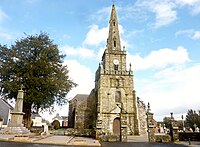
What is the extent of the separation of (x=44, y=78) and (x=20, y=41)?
7256mm

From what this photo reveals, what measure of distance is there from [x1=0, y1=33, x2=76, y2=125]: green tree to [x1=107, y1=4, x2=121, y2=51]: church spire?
60.2 feet

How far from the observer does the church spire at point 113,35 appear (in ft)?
149

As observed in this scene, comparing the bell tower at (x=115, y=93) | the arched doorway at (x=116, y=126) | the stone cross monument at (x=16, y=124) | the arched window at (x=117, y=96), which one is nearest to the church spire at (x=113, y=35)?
the bell tower at (x=115, y=93)

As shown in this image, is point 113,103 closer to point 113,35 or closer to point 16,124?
point 113,35

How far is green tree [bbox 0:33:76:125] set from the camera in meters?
25.9

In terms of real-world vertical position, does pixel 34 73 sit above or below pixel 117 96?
above

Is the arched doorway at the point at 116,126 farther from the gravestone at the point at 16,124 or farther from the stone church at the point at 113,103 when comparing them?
the gravestone at the point at 16,124

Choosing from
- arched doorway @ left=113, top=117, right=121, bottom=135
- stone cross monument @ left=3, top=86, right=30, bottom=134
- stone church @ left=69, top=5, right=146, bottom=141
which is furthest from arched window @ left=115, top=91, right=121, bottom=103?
stone cross monument @ left=3, top=86, right=30, bottom=134

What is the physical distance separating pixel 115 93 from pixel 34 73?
62.3 feet

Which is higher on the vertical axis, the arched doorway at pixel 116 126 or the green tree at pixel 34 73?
the green tree at pixel 34 73

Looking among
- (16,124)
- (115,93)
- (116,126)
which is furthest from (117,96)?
(16,124)

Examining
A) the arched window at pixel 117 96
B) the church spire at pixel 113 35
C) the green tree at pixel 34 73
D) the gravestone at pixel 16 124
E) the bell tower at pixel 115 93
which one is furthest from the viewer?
the church spire at pixel 113 35

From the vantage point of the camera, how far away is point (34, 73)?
27312 mm

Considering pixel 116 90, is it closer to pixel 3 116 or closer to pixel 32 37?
pixel 32 37
